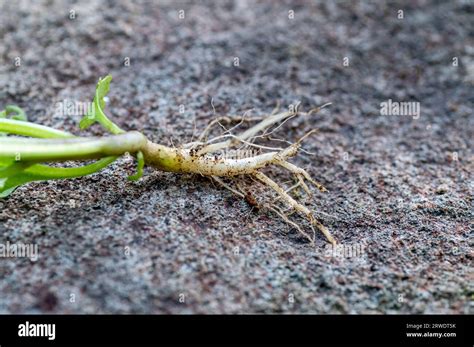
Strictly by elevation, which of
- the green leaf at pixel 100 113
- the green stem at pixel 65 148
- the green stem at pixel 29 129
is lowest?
the green stem at pixel 65 148

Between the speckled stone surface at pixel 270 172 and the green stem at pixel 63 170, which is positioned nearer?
the speckled stone surface at pixel 270 172

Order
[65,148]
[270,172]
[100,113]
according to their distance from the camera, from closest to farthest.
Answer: [65,148] → [100,113] → [270,172]

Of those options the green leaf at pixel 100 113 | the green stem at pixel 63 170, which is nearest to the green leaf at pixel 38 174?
the green stem at pixel 63 170

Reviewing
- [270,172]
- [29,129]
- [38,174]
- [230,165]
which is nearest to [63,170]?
[38,174]

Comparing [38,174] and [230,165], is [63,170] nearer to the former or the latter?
[38,174]

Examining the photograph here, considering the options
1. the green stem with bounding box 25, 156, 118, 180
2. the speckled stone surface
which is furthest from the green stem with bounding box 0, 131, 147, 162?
the speckled stone surface

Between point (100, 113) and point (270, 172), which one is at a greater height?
point (100, 113)

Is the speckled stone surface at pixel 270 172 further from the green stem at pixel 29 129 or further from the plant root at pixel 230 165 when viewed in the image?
the green stem at pixel 29 129

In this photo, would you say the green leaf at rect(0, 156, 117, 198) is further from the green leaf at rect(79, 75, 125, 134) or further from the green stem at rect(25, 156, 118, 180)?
the green leaf at rect(79, 75, 125, 134)
